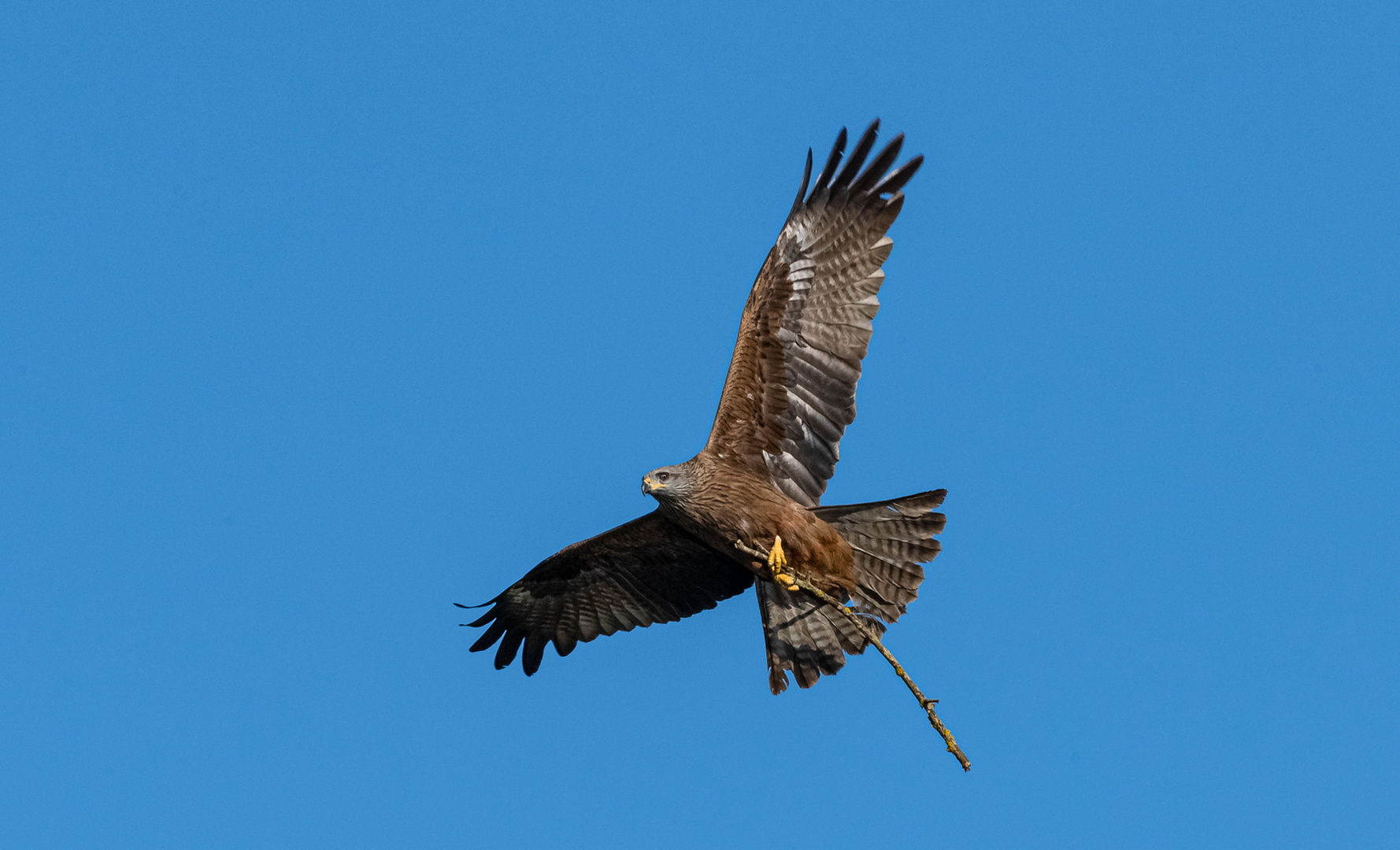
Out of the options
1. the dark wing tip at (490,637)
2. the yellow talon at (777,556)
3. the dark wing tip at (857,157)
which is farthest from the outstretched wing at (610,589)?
the dark wing tip at (857,157)

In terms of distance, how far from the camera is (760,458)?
414 inches

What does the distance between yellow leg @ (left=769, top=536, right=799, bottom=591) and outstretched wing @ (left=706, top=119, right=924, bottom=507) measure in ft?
2.72

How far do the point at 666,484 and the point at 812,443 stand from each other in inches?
45.1

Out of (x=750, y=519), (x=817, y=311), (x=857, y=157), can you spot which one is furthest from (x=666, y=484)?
(x=857, y=157)

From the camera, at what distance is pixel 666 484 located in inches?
397

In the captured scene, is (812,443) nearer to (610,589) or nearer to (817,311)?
(817,311)

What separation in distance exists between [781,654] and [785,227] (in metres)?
3.18

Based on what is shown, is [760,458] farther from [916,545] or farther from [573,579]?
[573,579]

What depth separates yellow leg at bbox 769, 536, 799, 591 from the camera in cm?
973

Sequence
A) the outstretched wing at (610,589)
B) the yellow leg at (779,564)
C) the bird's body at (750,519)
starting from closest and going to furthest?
the yellow leg at (779,564), the bird's body at (750,519), the outstretched wing at (610,589)

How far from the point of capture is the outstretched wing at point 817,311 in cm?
1021

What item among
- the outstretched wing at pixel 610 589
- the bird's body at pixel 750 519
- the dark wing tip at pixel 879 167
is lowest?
the bird's body at pixel 750 519

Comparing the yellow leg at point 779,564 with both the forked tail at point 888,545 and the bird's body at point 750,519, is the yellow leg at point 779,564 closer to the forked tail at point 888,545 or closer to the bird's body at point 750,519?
the bird's body at point 750,519

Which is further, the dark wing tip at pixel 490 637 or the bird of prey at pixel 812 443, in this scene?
the dark wing tip at pixel 490 637
